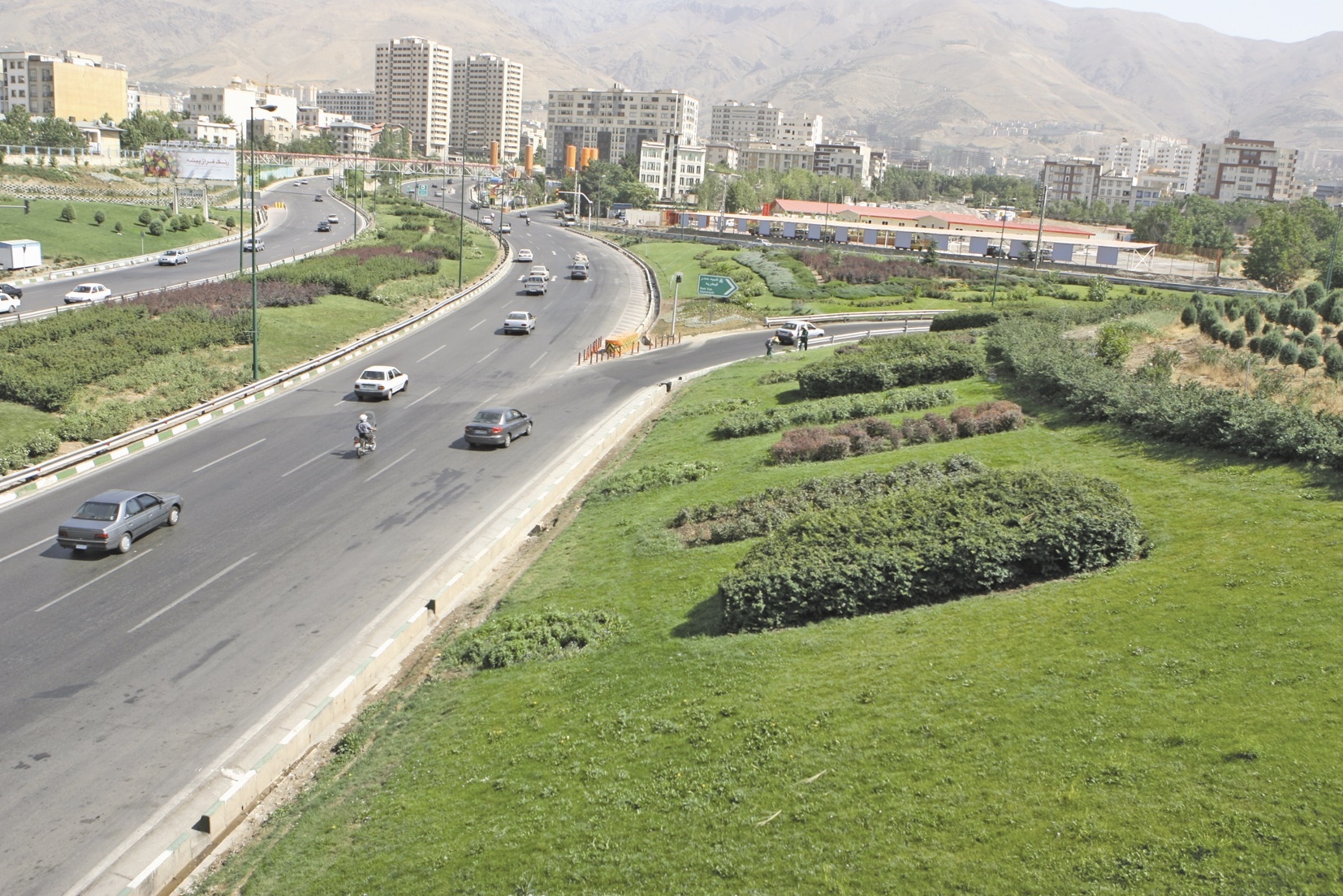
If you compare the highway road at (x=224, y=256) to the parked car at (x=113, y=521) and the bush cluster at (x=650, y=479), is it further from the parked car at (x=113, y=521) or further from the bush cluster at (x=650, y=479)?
the bush cluster at (x=650, y=479)

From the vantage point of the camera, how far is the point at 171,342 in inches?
1757

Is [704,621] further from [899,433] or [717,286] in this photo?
[717,286]

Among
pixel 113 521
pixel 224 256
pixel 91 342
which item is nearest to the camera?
pixel 113 521

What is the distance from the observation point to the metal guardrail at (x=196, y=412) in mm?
29484

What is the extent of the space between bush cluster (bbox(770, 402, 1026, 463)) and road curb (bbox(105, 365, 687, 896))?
6.79 meters

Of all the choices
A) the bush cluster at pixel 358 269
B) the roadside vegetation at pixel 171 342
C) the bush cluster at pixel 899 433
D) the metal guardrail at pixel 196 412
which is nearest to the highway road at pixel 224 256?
the bush cluster at pixel 358 269

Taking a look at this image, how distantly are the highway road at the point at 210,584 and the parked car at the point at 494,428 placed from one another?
1.39ft

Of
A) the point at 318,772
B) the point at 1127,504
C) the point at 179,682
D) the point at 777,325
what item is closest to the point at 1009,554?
the point at 1127,504

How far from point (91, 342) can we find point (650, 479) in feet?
91.1

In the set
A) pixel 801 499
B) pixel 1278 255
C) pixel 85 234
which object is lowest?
pixel 801 499

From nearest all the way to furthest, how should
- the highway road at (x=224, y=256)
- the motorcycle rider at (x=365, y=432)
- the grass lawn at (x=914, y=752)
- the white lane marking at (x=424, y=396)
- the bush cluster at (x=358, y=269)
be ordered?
the grass lawn at (x=914, y=752) < the motorcycle rider at (x=365, y=432) < the white lane marking at (x=424, y=396) < the bush cluster at (x=358, y=269) < the highway road at (x=224, y=256)

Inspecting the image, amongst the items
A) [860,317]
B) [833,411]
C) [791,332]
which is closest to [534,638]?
[833,411]

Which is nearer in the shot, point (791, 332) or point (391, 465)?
point (391, 465)

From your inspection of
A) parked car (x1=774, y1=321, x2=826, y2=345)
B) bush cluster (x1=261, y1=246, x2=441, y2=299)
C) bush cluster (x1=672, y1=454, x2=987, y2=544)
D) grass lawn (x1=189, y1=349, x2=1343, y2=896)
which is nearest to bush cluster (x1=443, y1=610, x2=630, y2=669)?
grass lawn (x1=189, y1=349, x2=1343, y2=896)
